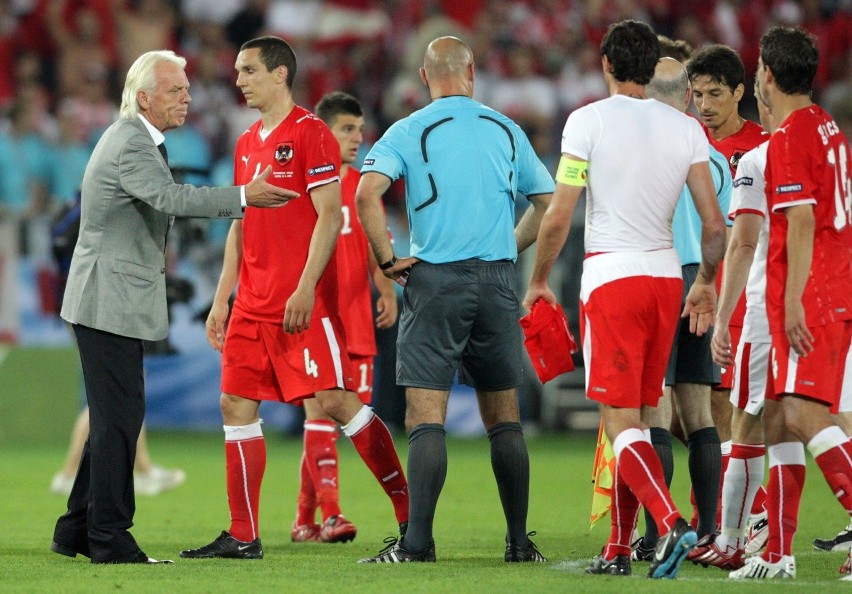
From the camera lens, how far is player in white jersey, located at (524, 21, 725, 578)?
18.4 feet

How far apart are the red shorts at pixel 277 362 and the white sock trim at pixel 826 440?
7.62 ft

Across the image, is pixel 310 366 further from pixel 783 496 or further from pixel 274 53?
pixel 783 496

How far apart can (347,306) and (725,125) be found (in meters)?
2.48

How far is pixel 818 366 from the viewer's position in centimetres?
544

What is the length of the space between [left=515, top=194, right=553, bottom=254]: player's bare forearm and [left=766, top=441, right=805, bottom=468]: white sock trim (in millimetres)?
1705

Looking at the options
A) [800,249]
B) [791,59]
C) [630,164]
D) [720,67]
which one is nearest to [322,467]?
[630,164]

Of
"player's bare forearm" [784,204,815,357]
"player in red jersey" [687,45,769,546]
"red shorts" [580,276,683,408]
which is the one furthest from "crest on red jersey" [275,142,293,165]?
"player's bare forearm" [784,204,815,357]

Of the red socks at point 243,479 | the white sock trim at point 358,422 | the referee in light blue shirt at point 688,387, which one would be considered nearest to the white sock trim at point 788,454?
the referee in light blue shirt at point 688,387

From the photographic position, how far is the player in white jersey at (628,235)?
560 cm

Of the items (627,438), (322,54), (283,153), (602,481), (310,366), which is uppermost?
(322,54)

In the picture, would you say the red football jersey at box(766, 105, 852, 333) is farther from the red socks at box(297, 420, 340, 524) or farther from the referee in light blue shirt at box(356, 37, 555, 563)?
the red socks at box(297, 420, 340, 524)

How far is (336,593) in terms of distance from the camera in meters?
5.25

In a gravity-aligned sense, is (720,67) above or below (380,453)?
above

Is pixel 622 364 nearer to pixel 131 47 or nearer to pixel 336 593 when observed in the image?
pixel 336 593
